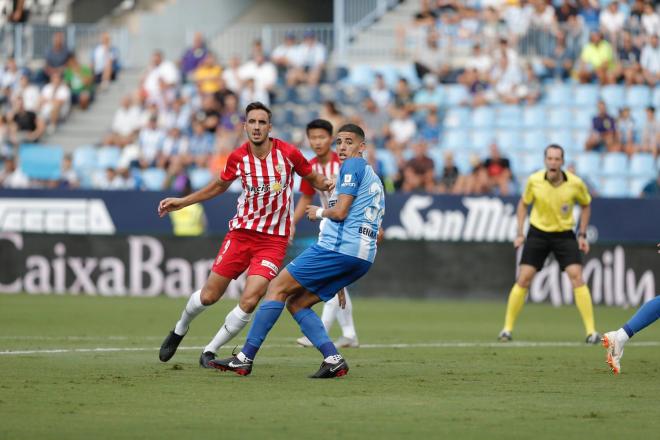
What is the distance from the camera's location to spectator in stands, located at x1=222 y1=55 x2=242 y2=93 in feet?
96.6

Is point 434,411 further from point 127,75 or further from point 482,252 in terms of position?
point 127,75

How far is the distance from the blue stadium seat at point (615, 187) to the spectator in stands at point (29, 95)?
1371 cm

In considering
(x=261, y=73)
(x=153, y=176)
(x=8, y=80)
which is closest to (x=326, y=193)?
(x=153, y=176)

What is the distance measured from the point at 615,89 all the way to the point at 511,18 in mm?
3168

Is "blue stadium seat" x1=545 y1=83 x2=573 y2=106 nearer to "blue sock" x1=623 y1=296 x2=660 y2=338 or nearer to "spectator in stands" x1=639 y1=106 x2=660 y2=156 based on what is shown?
"spectator in stands" x1=639 y1=106 x2=660 y2=156

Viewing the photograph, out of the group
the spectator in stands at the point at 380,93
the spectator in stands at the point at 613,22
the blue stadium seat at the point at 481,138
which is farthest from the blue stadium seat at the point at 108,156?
the spectator in stands at the point at 613,22

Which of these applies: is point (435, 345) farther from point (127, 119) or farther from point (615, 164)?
point (127, 119)

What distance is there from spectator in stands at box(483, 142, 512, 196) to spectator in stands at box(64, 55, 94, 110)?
1162 centimetres

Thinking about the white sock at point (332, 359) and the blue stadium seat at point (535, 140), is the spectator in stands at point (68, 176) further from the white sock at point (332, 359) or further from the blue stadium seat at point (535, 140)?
the white sock at point (332, 359)

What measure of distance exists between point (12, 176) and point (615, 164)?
12.9 m

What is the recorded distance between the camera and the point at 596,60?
26.8m

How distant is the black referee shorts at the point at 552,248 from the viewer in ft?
49.7

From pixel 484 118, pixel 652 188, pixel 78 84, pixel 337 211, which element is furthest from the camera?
pixel 78 84

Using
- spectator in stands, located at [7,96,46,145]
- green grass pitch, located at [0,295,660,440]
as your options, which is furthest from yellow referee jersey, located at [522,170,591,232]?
spectator in stands, located at [7,96,46,145]
